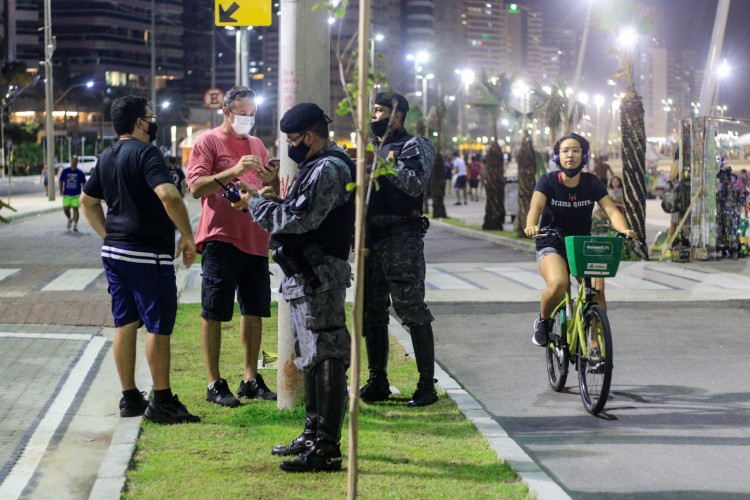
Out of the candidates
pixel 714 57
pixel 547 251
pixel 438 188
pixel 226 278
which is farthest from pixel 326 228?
pixel 438 188

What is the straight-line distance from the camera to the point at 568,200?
8.24 m

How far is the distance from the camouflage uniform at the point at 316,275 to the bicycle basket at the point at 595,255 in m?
2.04

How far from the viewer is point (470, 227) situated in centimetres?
2953

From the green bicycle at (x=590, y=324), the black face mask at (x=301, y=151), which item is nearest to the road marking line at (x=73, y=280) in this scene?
the green bicycle at (x=590, y=324)

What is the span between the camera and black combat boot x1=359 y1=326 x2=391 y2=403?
7754 millimetres

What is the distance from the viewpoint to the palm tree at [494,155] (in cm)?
2795

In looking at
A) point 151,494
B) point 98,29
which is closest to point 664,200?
point 151,494

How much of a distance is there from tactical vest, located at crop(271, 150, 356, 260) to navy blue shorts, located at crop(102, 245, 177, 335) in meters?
1.54

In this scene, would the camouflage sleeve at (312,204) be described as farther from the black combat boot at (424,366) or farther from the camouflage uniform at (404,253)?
the black combat boot at (424,366)

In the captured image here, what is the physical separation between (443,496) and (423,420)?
178 centimetres

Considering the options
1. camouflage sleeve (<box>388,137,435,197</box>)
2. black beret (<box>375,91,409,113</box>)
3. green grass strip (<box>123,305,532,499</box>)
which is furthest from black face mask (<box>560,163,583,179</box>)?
green grass strip (<box>123,305,532,499</box>)

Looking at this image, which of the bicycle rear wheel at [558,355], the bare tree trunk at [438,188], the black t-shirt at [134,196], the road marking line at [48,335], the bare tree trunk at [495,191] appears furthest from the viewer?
the bare tree trunk at [438,188]

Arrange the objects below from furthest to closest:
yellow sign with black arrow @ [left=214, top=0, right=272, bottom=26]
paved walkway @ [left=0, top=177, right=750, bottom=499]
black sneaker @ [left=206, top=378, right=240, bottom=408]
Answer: yellow sign with black arrow @ [left=214, top=0, right=272, bottom=26]
black sneaker @ [left=206, top=378, right=240, bottom=408]
paved walkway @ [left=0, top=177, right=750, bottom=499]

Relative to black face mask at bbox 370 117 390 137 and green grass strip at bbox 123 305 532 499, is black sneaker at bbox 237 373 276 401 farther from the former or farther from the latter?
black face mask at bbox 370 117 390 137
